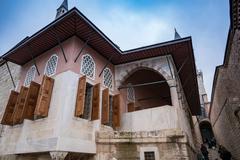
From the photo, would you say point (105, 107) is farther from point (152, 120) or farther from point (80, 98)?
point (152, 120)

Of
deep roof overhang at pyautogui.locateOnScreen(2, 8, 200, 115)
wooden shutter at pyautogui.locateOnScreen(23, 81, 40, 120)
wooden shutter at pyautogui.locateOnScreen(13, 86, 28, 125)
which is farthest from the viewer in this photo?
deep roof overhang at pyautogui.locateOnScreen(2, 8, 200, 115)

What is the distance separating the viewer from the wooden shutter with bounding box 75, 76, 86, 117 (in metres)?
6.08

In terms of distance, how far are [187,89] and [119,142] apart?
778cm

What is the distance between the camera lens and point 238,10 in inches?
127

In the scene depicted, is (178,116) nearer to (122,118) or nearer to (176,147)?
(176,147)

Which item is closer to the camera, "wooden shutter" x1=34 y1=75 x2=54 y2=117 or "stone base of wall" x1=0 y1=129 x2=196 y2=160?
"stone base of wall" x1=0 y1=129 x2=196 y2=160

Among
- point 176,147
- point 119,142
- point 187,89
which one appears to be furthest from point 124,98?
point 187,89

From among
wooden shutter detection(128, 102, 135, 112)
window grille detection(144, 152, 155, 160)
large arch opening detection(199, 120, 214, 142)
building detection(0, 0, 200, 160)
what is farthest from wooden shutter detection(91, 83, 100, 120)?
large arch opening detection(199, 120, 214, 142)

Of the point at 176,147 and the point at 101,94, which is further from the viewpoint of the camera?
the point at 101,94

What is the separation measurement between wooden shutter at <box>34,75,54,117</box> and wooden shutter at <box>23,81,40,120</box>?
606 millimetres

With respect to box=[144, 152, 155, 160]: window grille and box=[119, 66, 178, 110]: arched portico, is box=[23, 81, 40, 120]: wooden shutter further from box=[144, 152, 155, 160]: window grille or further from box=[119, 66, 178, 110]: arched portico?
box=[144, 152, 155, 160]: window grille

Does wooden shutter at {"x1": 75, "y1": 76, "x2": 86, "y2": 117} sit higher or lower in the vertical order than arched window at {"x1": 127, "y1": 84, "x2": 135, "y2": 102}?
lower

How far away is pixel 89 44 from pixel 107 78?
5.97 feet

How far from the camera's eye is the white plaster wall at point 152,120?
21.4 feet
